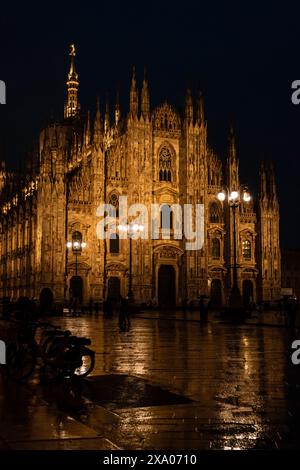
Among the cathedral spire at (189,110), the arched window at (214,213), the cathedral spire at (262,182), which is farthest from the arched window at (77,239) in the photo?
the cathedral spire at (262,182)

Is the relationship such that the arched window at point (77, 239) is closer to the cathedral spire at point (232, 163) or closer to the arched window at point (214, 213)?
the arched window at point (214, 213)

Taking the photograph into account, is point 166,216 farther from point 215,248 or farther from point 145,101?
point 145,101

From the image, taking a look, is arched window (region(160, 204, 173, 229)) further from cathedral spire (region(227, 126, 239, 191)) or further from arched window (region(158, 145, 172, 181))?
cathedral spire (region(227, 126, 239, 191))

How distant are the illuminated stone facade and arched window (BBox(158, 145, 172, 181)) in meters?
0.10

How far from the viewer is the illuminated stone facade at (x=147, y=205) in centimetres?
5303

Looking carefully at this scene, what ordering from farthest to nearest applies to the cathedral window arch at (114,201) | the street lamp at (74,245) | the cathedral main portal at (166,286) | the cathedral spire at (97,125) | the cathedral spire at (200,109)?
1. the cathedral spire at (200,109)
2. the cathedral main portal at (166,286)
3. the cathedral window arch at (114,201)
4. the cathedral spire at (97,125)
5. the street lamp at (74,245)

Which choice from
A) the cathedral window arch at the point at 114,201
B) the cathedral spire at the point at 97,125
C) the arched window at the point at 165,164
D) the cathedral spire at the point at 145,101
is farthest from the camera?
the arched window at the point at 165,164

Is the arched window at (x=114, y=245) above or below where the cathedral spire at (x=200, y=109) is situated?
below

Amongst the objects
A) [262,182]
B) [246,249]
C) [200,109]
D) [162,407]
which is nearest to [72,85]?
[200,109]

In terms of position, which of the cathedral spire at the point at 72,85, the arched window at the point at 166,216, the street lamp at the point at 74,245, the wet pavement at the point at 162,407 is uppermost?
the cathedral spire at the point at 72,85

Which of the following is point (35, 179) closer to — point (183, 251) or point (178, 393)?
point (183, 251)

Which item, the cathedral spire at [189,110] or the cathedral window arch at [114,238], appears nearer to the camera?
the cathedral window arch at [114,238]

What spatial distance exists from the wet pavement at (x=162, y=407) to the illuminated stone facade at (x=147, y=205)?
39695mm

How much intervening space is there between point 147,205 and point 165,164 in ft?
16.9
